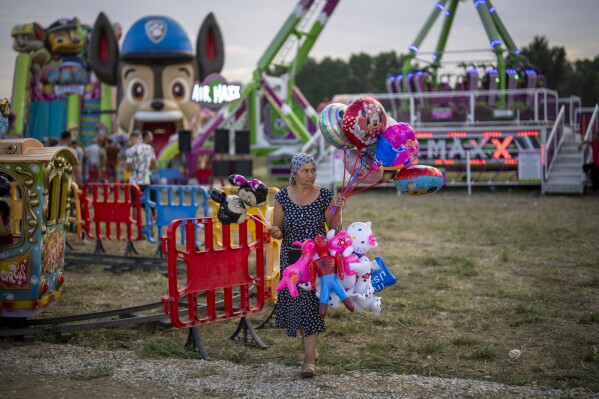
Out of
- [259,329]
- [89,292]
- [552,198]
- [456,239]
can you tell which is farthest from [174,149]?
[259,329]

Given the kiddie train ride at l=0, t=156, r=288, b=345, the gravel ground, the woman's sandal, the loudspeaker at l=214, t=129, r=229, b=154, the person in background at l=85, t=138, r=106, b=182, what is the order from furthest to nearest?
the person in background at l=85, t=138, r=106, b=182 → the loudspeaker at l=214, t=129, r=229, b=154 → the kiddie train ride at l=0, t=156, r=288, b=345 → the woman's sandal → the gravel ground

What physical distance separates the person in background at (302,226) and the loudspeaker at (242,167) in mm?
17167

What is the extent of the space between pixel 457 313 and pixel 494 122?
14722mm

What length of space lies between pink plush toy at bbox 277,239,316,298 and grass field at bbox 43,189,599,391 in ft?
2.35

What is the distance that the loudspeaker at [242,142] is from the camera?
23.8 meters

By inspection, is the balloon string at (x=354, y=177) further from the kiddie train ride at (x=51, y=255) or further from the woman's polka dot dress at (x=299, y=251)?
the kiddie train ride at (x=51, y=255)

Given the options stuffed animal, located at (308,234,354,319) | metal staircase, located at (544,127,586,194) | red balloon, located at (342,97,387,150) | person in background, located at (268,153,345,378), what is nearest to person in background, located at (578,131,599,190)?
metal staircase, located at (544,127,586,194)

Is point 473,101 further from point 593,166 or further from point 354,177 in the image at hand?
point 354,177

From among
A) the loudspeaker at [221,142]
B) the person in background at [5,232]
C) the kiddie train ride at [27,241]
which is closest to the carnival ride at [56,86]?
the loudspeaker at [221,142]

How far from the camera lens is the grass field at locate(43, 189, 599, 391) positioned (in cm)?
597

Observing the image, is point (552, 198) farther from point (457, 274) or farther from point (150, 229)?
point (150, 229)

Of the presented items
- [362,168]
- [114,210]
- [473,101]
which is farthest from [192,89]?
[362,168]

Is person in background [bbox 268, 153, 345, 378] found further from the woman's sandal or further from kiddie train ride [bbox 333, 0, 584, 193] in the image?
kiddie train ride [bbox 333, 0, 584, 193]

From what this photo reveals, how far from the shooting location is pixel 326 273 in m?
5.62
